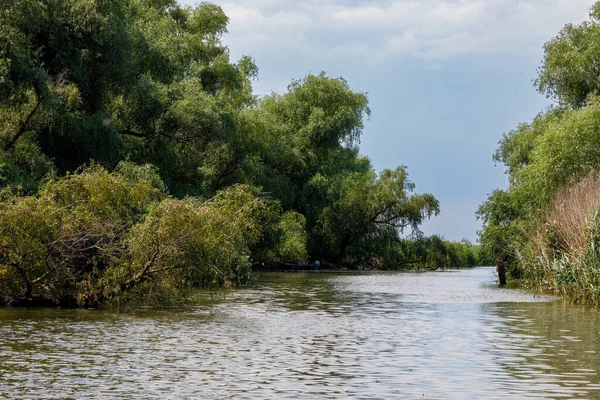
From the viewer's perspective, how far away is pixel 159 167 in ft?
150

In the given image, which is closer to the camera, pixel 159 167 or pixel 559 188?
pixel 559 188

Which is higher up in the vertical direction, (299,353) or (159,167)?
(159,167)

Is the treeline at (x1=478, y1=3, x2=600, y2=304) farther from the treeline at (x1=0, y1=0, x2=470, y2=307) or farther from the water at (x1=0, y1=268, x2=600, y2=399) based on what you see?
the treeline at (x1=0, y1=0, x2=470, y2=307)

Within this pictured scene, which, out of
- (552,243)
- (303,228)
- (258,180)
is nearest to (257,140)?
(258,180)

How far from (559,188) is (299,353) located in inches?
1024

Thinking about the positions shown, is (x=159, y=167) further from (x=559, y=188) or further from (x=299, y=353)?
(x=299, y=353)

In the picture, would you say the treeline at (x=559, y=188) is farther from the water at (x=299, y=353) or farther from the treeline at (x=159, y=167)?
the treeline at (x=159, y=167)

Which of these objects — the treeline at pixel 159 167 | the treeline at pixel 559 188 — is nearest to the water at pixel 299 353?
the treeline at pixel 159 167

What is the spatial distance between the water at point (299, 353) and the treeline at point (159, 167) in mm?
1639

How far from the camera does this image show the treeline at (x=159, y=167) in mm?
24672

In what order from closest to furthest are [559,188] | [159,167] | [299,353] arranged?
[299,353]
[559,188]
[159,167]

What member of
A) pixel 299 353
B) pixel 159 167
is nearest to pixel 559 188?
pixel 159 167

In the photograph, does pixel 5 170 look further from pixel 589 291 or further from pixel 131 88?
pixel 589 291

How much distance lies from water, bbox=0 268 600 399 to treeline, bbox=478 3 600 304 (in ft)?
12.2
